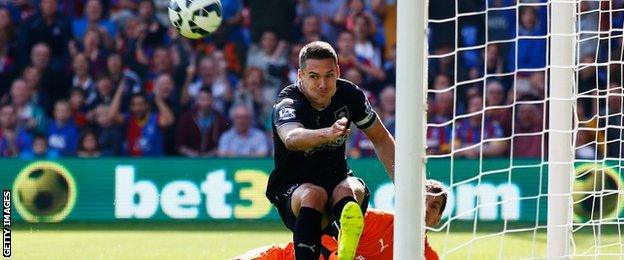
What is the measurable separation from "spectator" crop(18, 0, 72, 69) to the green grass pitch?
8.59 ft

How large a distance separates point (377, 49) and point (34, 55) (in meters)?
4.00

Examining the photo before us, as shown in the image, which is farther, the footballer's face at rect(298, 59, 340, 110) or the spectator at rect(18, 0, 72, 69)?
the spectator at rect(18, 0, 72, 69)

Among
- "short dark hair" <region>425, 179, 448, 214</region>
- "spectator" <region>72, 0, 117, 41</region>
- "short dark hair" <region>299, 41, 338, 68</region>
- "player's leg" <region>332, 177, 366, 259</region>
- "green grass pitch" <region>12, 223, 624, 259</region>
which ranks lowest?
"green grass pitch" <region>12, 223, 624, 259</region>

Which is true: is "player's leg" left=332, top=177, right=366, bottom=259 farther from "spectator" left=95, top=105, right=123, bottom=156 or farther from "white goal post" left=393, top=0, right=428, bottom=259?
"spectator" left=95, top=105, right=123, bottom=156

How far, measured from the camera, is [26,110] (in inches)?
519

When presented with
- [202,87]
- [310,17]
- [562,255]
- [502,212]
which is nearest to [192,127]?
[202,87]

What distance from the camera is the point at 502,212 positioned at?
1200cm

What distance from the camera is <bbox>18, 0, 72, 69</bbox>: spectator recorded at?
13477 mm

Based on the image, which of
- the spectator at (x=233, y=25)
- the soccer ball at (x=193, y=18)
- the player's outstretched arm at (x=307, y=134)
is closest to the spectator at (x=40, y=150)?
the spectator at (x=233, y=25)

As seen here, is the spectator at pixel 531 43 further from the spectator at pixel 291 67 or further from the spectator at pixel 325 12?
the spectator at pixel 291 67

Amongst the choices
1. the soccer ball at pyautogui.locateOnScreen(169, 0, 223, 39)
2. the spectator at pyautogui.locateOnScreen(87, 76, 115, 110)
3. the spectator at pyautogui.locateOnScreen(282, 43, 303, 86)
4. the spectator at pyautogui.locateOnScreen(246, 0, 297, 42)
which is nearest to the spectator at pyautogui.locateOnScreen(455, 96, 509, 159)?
the spectator at pyautogui.locateOnScreen(282, 43, 303, 86)

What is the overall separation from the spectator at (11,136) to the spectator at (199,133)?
1.71 m

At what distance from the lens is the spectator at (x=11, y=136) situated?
42.7 feet

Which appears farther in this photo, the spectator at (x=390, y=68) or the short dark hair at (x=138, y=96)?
the spectator at (x=390, y=68)
